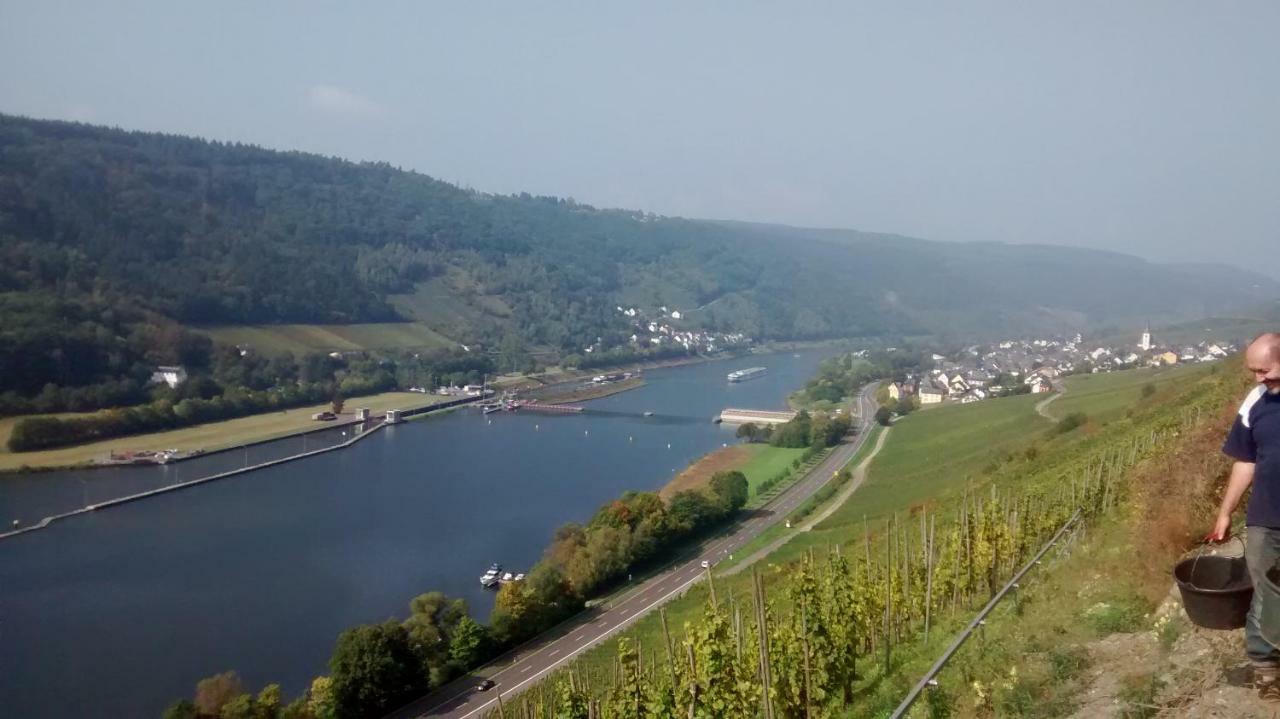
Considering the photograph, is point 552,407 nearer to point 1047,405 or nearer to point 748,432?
point 748,432

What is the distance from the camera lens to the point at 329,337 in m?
41.5

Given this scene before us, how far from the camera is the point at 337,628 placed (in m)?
12.8

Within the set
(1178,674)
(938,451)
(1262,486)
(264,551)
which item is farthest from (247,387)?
(1262,486)

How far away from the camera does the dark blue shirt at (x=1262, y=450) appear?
1.80 meters

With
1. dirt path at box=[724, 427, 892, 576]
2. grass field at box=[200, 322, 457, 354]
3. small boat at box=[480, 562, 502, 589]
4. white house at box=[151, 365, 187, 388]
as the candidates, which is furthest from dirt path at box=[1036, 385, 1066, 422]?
grass field at box=[200, 322, 457, 354]

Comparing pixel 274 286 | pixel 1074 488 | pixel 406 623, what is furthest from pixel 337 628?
pixel 274 286

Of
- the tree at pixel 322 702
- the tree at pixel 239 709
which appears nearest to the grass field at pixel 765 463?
the tree at pixel 322 702

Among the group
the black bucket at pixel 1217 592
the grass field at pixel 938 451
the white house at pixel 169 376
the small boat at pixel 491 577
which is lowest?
the small boat at pixel 491 577

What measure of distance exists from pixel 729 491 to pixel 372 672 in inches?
367

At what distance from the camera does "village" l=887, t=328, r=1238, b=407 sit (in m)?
26.7

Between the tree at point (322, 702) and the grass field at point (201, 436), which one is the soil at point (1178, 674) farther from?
the grass field at point (201, 436)

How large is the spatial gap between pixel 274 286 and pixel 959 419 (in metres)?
33.5

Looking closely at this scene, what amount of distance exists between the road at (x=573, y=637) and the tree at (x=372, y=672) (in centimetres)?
24

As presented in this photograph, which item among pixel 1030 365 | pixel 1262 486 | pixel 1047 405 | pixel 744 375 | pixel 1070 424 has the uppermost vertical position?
pixel 1262 486
